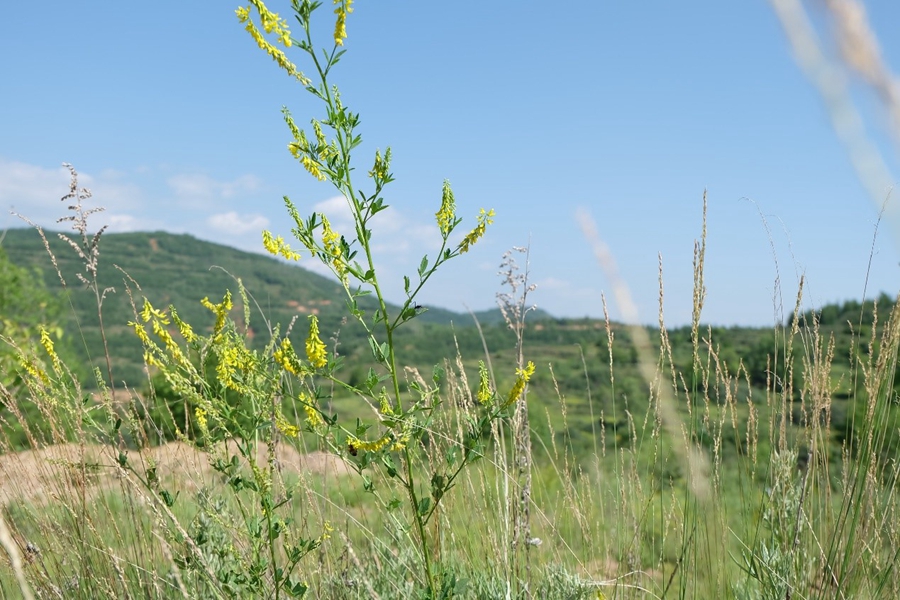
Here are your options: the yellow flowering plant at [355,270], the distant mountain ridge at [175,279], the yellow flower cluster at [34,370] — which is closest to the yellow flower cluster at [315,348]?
the yellow flowering plant at [355,270]

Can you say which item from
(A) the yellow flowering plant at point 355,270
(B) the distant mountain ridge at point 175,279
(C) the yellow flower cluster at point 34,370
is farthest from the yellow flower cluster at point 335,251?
(B) the distant mountain ridge at point 175,279

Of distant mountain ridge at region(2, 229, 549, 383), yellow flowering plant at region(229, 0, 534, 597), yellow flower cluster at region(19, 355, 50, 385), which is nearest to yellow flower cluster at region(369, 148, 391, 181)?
yellow flowering plant at region(229, 0, 534, 597)

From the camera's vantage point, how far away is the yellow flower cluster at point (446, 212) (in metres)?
1.60

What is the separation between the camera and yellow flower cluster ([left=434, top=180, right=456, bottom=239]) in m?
1.60

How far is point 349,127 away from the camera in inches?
61.6

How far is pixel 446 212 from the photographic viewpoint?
63.4 inches

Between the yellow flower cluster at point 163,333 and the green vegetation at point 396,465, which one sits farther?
the yellow flower cluster at point 163,333

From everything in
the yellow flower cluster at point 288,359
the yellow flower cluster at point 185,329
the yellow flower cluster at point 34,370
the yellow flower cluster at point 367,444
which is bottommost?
the yellow flower cluster at point 367,444

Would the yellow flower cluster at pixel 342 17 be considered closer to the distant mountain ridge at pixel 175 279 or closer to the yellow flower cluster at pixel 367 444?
the yellow flower cluster at pixel 367 444

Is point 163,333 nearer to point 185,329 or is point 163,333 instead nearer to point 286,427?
point 185,329

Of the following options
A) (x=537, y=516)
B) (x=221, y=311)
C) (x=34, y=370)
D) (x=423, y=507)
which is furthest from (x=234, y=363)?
(x=537, y=516)

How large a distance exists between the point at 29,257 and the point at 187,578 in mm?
82000

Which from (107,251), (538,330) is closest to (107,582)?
(538,330)

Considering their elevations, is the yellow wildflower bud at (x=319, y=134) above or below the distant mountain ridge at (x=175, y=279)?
below
